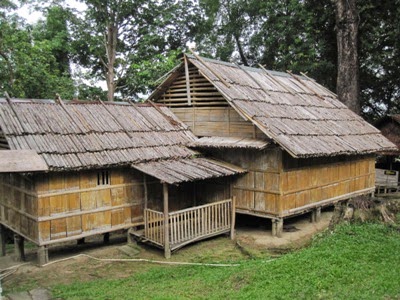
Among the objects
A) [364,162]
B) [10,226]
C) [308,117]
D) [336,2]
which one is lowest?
[10,226]

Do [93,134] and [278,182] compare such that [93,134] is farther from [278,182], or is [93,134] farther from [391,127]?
[391,127]

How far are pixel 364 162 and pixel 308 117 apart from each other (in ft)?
12.3

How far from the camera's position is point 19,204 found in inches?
454

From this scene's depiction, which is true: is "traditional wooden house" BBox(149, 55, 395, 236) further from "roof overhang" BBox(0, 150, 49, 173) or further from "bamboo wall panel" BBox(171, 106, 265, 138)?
"roof overhang" BBox(0, 150, 49, 173)

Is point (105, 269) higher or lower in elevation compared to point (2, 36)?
lower

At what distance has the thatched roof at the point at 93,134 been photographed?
10.6 m

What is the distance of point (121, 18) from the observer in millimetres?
25344

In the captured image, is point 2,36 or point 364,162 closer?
point 364,162

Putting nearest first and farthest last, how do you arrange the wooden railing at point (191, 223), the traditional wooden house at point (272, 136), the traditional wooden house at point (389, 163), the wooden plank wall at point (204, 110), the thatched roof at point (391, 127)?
the wooden railing at point (191, 223) → the traditional wooden house at point (272, 136) → the wooden plank wall at point (204, 110) → the traditional wooden house at point (389, 163) → the thatched roof at point (391, 127)

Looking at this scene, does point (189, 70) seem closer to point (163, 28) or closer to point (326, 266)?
point (326, 266)

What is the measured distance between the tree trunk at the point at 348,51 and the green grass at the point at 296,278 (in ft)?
39.4

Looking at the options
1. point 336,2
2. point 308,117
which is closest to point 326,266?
point 308,117

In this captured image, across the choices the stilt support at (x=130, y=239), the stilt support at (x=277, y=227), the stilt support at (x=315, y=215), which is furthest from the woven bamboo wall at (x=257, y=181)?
the stilt support at (x=130, y=239)

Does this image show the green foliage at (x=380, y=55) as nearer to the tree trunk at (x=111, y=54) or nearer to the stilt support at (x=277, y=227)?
the stilt support at (x=277, y=227)
